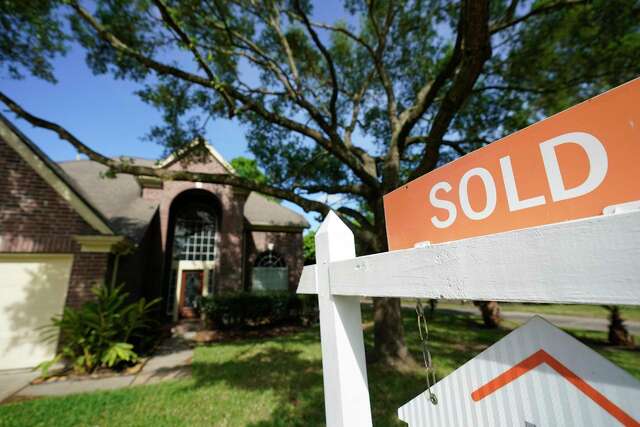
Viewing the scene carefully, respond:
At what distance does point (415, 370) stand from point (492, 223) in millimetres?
6013

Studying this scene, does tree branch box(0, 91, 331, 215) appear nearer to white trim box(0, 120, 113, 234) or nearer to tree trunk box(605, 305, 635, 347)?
white trim box(0, 120, 113, 234)

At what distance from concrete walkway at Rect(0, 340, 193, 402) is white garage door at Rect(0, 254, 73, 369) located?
17.3 inches

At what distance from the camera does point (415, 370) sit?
563 cm

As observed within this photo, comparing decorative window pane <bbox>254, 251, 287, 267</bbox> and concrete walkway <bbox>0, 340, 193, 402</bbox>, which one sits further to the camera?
decorative window pane <bbox>254, 251, 287, 267</bbox>

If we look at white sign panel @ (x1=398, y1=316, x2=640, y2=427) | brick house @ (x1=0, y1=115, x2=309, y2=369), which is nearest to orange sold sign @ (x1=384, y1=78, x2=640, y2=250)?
white sign panel @ (x1=398, y1=316, x2=640, y2=427)

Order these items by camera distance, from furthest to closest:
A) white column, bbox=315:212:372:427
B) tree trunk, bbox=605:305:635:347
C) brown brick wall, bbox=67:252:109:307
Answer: tree trunk, bbox=605:305:635:347 → brown brick wall, bbox=67:252:109:307 → white column, bbox=315:212:372:427

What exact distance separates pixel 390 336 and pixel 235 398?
3.35m

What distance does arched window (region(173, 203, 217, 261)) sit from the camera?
1375 cm

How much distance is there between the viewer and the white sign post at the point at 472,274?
0.52m

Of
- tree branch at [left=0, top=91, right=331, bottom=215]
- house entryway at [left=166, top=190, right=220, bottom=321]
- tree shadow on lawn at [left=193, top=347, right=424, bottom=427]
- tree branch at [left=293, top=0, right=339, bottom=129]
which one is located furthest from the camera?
house entryway at [left=166, top=190, right=220, bottom=321]

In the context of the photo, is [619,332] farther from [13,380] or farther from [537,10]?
[13,380]

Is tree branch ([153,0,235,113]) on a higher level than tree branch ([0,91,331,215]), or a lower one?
higher

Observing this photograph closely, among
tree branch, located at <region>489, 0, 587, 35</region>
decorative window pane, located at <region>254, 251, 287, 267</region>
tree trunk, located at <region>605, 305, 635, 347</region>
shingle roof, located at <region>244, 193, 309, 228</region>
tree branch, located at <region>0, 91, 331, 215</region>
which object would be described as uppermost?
tree branch, located at <region>489, 0, 587, 35</region>

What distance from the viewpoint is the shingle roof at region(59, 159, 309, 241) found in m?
10.5
